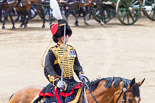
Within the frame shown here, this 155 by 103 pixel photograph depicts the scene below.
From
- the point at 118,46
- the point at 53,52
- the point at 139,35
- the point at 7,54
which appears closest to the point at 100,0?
the point at 139,35

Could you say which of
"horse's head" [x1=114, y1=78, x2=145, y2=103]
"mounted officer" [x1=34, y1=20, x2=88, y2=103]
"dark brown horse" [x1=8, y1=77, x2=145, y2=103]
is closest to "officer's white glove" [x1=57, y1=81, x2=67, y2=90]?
"mounted officer" [x1=34, y1=20, x2=88, y2=103]

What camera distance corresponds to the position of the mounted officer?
3.75 metres

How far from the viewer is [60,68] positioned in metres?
3.92

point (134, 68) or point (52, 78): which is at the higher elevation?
point (52, 78)

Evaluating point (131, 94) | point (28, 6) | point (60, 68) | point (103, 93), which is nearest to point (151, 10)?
point (28, 6)

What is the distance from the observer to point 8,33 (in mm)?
14539

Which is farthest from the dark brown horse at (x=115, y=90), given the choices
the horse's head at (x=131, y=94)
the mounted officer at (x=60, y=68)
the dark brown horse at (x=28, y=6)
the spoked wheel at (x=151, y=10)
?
the spoked wheel at (x=151, y=10)

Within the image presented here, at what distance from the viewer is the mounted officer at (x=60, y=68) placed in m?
3.75

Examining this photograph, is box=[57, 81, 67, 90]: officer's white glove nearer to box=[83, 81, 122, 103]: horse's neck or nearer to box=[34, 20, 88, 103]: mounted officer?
box=[34, 20, 88, 103]: mounted officer

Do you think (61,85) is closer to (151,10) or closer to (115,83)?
(115,83)

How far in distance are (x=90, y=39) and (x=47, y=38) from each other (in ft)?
4.39

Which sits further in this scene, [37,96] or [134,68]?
[134,68]

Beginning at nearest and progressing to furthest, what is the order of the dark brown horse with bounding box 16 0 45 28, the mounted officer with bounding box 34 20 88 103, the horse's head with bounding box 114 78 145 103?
the horse's head with bounding box 114 78 145 103, the mounted officer with bounding box 34 20 88 103, the dark brown horse with bounding box 16 0 45 28

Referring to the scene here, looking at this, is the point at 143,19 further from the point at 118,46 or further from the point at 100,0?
the point at 118,46
